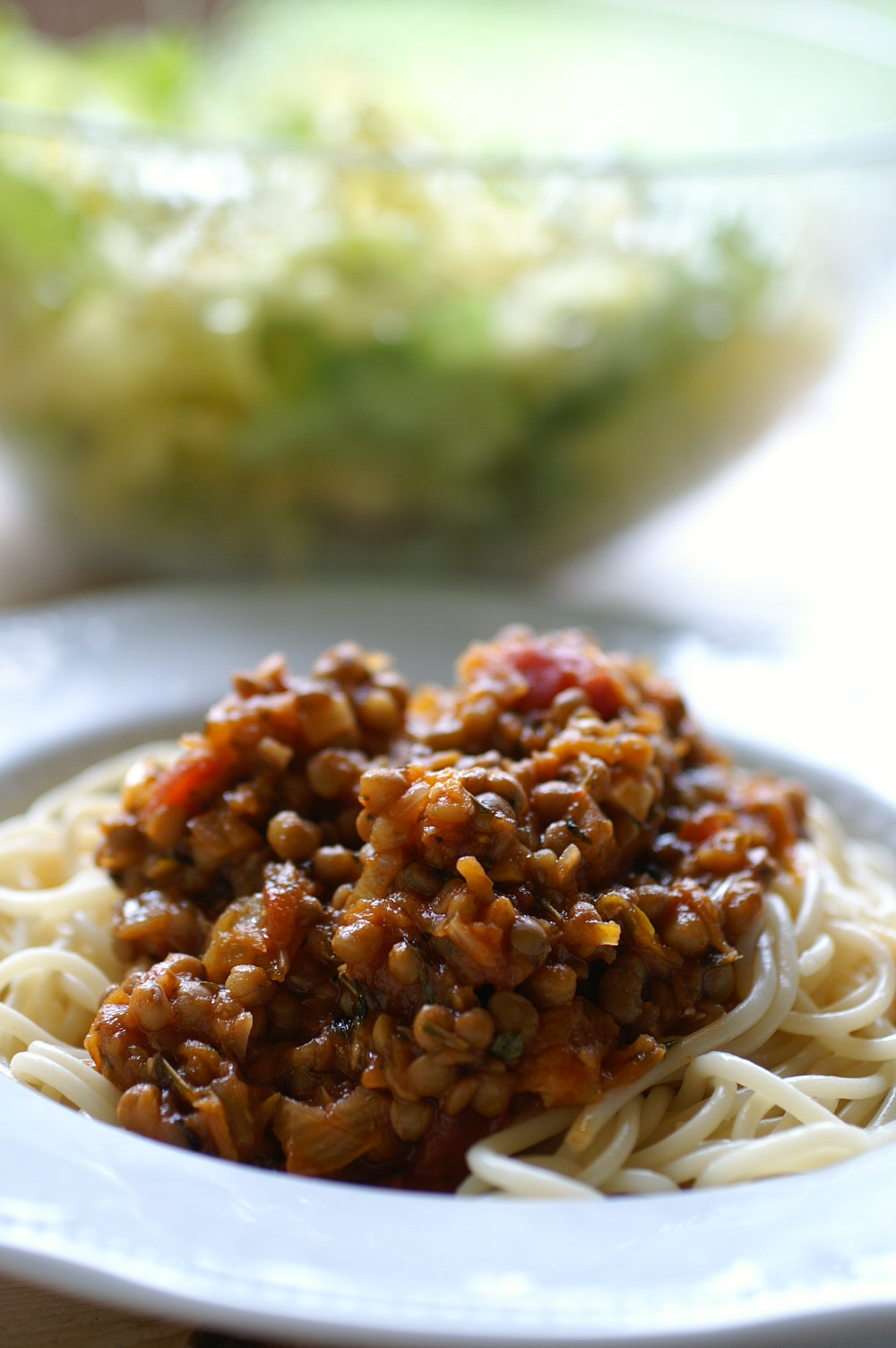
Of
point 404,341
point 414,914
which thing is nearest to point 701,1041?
point 414,914

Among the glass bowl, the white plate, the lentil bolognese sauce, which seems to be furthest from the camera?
the glass bowl

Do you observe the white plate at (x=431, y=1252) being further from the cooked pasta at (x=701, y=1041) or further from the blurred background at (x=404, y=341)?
the blurred background at (x=404, y=341)

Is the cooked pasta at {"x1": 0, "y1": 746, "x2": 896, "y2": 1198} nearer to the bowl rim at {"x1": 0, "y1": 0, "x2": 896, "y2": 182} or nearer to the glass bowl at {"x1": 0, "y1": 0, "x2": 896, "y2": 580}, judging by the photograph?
the glass bowl at {"x1": 0, "y1": 0, "x2": 896, "y2": 580}

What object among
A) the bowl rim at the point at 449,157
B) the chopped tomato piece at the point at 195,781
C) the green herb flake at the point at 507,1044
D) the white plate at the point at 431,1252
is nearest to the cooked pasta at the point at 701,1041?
the green herb flake at the point at 507,1044

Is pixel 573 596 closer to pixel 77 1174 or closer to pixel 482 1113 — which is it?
pixel 482 1113

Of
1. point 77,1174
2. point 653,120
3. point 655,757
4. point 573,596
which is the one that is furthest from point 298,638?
point 653,120

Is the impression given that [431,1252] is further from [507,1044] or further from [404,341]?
[404,341]

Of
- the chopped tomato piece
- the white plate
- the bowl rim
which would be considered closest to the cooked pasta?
the white plate
